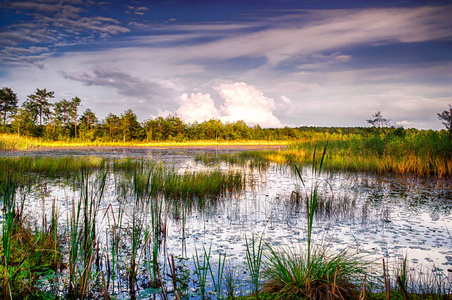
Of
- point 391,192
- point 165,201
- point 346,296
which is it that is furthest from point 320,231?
point 391,192

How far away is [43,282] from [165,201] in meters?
4.42

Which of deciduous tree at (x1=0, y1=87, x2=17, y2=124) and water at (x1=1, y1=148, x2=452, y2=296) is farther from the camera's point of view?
deciduous tree at (x1=0, y1=87, x2=17, y2=124)

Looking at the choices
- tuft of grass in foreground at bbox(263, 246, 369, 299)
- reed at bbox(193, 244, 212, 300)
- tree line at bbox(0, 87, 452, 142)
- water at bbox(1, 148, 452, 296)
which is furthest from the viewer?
tree line at bbox(0, 87, 452, 142)

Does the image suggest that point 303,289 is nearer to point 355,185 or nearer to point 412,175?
point 355,185

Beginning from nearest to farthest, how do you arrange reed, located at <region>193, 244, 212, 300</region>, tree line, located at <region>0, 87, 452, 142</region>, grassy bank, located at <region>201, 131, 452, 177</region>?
reed, located at <region>193, 244, 212, 300</region>
grassy bank, located at <region>201, 131, 452, 177</region>
tree line, located at <region>0, 87, 452, 142</region>

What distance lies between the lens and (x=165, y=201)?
25.5 ft

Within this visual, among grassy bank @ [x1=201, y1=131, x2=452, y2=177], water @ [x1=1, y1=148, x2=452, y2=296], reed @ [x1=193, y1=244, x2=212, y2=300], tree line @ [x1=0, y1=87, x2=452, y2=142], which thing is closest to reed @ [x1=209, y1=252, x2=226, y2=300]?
reed @ [x1=193, y1=244, x2=212, y2=300]

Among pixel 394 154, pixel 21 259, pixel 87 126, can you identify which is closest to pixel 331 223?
pixel 21 259

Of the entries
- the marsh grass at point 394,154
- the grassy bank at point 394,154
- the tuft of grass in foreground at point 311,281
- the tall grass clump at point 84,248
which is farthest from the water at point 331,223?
the marsh grass at point 394,154

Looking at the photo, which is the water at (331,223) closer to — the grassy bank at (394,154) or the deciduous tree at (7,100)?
the grassy bank at (394,154)

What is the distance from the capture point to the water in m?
4.59

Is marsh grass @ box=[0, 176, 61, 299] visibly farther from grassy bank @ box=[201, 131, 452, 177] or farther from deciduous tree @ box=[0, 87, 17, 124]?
deciduous tree @ box=[0, 87, 17, 124]

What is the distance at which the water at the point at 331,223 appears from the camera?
459cm

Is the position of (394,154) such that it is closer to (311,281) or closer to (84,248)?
(311,281)
